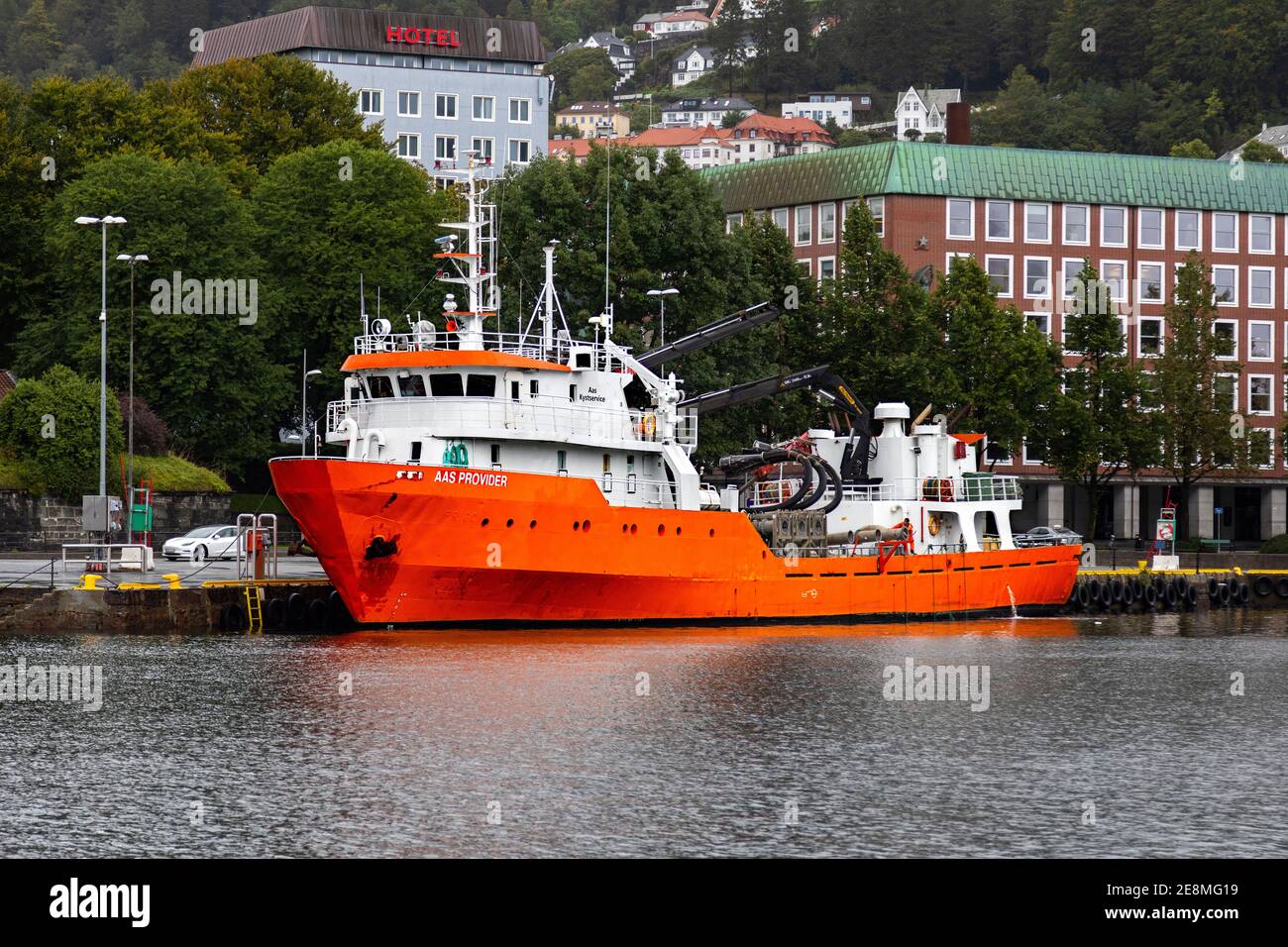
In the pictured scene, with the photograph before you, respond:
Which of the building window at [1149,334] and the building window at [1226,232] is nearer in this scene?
the building window at [1149,334]

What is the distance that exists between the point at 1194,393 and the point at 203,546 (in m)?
48.3

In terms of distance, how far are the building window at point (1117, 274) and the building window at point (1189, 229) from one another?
3694 mm

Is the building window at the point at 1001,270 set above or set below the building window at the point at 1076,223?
below

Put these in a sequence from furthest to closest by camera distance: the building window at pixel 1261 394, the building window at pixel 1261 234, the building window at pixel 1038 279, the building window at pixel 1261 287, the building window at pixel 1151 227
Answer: the building window at pixel 1261 287 → the building window at pixel 1261 234 → the building window at pixel 1261 394 → the building window at pixel 1151 227 → the building window at pixel 1038 279

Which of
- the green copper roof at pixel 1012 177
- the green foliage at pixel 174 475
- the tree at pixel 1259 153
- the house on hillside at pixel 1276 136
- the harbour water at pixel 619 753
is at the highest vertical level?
the house on hillside at pixel 1276 136

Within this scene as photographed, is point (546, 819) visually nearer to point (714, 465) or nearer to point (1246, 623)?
point (1246, 623)

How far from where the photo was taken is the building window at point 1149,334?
368 feet

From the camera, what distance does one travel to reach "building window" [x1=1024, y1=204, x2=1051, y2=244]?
4353 inches

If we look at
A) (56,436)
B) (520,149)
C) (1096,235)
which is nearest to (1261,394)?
(1096,235)

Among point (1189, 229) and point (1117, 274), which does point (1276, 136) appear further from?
point (1117, 274)

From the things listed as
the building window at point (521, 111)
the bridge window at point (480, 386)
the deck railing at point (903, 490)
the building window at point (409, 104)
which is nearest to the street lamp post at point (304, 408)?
the bridge window at point (480, 386)

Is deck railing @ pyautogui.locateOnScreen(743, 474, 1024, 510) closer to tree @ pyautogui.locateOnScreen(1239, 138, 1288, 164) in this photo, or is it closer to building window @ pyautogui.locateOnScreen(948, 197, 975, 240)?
building window @ pyautogui.locateOnScreen(948, 197, 975, 240)

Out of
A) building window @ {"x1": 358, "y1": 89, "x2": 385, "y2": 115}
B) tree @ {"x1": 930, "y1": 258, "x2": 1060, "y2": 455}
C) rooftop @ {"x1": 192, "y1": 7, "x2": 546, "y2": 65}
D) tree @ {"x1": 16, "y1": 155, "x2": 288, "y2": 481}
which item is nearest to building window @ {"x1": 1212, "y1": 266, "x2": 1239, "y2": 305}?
tree @ {"x1": 930, "y1": 258, "x2": 1060, "y2": 455}

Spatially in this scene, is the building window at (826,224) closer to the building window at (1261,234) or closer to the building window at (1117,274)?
the building window at (1117,274)
